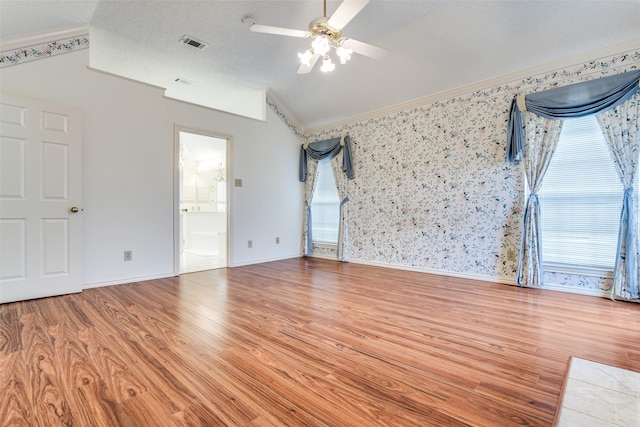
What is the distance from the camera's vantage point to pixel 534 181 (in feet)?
11.5

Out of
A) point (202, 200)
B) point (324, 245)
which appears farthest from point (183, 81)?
point (202, 200)

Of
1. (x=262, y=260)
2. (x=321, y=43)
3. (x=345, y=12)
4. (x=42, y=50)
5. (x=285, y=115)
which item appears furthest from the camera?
(x=285, y=115)

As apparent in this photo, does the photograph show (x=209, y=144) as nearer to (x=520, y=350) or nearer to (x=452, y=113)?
(x=452, y=113)

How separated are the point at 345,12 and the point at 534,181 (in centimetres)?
286

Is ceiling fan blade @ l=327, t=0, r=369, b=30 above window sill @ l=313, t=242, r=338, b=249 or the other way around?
above

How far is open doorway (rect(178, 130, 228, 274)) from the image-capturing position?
6027mm

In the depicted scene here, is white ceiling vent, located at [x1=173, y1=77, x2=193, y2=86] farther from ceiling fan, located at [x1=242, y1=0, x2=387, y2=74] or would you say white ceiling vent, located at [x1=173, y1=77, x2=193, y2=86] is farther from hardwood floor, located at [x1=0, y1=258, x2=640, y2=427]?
hardwood floor, located at [x1=0, y1=258, x2=640, y2=427]

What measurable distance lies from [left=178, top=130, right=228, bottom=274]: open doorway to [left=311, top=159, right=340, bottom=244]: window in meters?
1.69

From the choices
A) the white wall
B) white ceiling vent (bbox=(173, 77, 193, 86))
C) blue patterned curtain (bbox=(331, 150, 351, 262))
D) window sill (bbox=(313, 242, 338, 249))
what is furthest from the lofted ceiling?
window sill (bbox=(313, 242, 338, 249))

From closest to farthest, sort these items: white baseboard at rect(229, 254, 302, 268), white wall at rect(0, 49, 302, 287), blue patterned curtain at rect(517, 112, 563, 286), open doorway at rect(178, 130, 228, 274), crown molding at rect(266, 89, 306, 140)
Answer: white wall at rect(0, 49, 302, 287), blue patterned curtain at rect(517, 112, 563, 286), white baseboard at rect(229, 254, 302, 268), crown molding at rect(266, 89, 306, 140), open doorway at rect(178, 130, 228, 274)

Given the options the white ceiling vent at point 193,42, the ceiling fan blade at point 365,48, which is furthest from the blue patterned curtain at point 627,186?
the white ceiling vent at point 193,42

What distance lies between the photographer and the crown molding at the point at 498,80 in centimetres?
310

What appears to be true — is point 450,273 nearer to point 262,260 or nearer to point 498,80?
point 498,80

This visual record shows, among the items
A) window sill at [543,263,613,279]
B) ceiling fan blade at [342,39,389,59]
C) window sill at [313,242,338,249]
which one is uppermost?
ceiling fan blade at [342,39,389,59]
